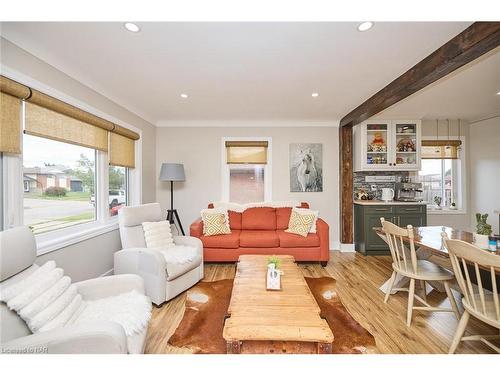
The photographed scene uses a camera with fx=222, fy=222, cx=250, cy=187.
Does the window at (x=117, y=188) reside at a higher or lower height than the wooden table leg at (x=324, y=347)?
higher

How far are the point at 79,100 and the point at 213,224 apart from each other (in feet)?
7.29

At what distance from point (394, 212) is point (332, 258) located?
135cm

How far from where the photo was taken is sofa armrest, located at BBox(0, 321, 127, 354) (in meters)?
1.01

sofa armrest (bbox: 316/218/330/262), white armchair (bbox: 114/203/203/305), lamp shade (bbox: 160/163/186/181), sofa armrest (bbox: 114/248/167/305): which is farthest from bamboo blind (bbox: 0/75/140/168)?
sofa armrest (bbox: 316/218/330/262)

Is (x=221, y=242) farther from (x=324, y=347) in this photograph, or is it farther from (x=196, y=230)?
(x=324, y=347)

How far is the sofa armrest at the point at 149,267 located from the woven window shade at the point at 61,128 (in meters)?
1.29

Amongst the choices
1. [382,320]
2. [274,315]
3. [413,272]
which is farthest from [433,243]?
[274,315]

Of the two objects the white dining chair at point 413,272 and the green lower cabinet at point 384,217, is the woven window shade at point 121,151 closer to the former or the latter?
the white dining chair at point 413,272

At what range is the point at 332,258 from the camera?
376 cm

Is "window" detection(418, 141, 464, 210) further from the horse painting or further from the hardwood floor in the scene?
the hardwood floor

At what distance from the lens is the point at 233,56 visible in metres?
1.98

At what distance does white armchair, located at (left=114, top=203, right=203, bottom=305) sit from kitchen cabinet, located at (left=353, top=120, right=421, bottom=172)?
3.38 m

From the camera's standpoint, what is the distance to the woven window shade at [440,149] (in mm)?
4426

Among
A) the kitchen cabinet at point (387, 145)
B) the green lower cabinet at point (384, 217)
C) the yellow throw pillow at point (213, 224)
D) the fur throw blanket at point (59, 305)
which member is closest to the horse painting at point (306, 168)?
the kitchen cabinet at point (387, 145)
